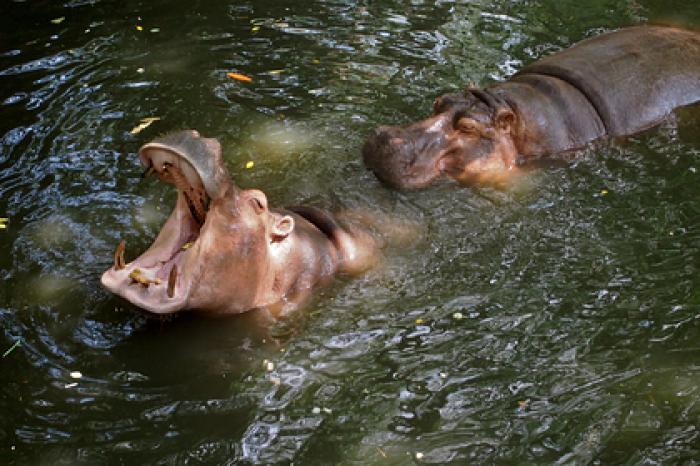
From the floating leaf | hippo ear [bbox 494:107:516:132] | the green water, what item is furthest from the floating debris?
the floating leaf

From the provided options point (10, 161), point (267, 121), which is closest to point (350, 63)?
point (267, 121)

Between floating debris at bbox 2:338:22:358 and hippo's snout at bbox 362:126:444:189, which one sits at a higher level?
hippo's snout at bbox 362:126:444:189

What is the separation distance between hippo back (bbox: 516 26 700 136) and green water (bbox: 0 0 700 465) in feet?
0.53

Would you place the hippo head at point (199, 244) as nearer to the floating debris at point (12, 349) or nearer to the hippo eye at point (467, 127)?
the floating debris at point (12, 349)

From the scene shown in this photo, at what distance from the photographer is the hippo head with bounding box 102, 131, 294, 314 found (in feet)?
15.1

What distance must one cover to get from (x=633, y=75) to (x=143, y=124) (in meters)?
3.74

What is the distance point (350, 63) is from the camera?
8.38 m

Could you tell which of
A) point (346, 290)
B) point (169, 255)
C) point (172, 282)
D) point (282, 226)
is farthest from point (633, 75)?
point (172, 282)

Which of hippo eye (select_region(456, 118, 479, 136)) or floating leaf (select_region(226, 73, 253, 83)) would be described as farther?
floating leaf (select_region(226, 73, 253, 83))

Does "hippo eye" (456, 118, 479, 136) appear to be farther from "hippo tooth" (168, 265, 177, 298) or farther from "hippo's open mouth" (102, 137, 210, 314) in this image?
"hippo tooth" (168, 265, 177, 298)

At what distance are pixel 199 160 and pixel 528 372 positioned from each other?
193 centimetres

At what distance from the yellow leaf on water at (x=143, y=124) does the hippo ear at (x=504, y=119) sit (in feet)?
8.71

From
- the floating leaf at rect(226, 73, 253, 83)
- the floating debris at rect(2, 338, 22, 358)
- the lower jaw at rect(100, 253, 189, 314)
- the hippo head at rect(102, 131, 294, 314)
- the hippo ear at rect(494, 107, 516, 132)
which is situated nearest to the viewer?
the hippo head at rect(102, 131, 294, 314)

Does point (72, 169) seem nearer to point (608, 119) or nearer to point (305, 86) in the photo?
point (305, 86)
